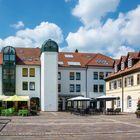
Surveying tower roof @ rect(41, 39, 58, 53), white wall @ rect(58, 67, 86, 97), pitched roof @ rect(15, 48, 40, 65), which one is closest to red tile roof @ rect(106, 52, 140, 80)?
tower roof @ rect(41, 39, 58, 53)

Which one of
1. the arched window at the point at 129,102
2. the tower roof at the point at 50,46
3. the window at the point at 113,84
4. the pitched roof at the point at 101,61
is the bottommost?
the arched window at the point at 129,102

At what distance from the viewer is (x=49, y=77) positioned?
68688 mm

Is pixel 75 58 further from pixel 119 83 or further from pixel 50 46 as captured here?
pixel 119 83

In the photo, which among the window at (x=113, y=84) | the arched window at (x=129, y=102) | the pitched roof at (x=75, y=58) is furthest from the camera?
the pitched roof at (x=75, y=58)

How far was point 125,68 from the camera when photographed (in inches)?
2301

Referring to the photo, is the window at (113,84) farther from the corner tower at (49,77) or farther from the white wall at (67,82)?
the white wall at (67,82)

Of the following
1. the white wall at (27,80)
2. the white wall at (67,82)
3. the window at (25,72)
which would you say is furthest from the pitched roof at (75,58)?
the window at (25,72)

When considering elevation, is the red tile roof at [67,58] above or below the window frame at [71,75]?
above

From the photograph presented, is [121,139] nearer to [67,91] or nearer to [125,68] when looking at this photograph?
[125,68]

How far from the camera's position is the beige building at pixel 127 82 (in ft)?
170

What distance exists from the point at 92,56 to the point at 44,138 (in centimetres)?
6245

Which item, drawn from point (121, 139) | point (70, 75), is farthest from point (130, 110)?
point (121, 139)

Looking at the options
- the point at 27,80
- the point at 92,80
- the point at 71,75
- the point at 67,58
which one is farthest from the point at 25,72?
the point at 92,80

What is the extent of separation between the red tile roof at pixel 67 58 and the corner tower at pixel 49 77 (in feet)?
14.6
